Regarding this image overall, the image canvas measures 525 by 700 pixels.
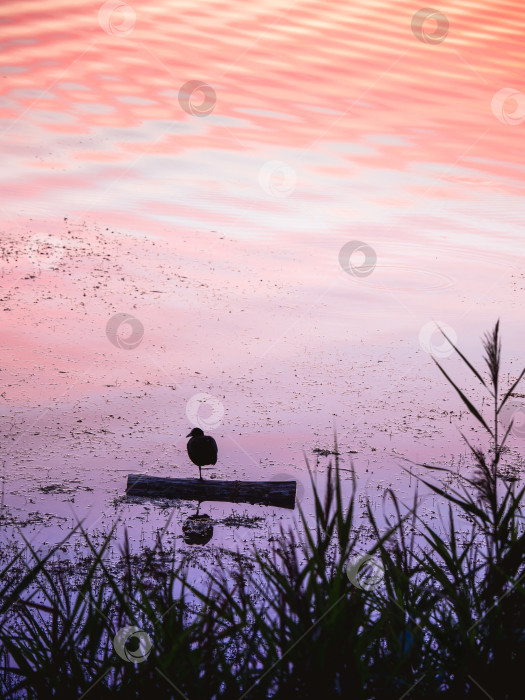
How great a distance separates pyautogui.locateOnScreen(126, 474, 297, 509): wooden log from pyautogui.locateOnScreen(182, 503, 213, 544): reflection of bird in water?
0.31 meters

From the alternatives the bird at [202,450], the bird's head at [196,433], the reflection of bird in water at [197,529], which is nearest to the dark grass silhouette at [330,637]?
the reflection of bird in water at [197,529]

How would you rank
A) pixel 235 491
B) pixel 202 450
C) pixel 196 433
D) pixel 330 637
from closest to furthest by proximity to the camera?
pixel 330 637, pixel 235 491, pixel 202 450, pixel 196 433

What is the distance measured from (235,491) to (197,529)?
831mm

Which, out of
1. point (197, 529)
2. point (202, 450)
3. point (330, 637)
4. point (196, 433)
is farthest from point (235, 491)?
point (330, 637)

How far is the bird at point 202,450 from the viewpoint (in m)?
12.5

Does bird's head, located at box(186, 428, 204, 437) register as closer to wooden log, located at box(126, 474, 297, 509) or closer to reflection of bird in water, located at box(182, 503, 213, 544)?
wooden log, located at box(126, 474, 297, 509)

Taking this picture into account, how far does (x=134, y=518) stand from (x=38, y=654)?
7890mm

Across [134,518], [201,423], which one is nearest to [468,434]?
[201,423]

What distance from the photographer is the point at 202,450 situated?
41.2 feet

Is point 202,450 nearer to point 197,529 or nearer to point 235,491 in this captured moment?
point 235,491

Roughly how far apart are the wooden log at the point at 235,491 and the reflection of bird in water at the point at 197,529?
12.3 inches

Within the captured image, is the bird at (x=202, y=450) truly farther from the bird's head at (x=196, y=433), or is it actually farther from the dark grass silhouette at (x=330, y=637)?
the dark grass silhouette at (x=330, y=637)

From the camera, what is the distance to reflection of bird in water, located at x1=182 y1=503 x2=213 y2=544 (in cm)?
1004

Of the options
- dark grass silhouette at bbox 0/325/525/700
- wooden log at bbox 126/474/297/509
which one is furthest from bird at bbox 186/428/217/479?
dark grass silhouette at bbox 0/325/525/700
